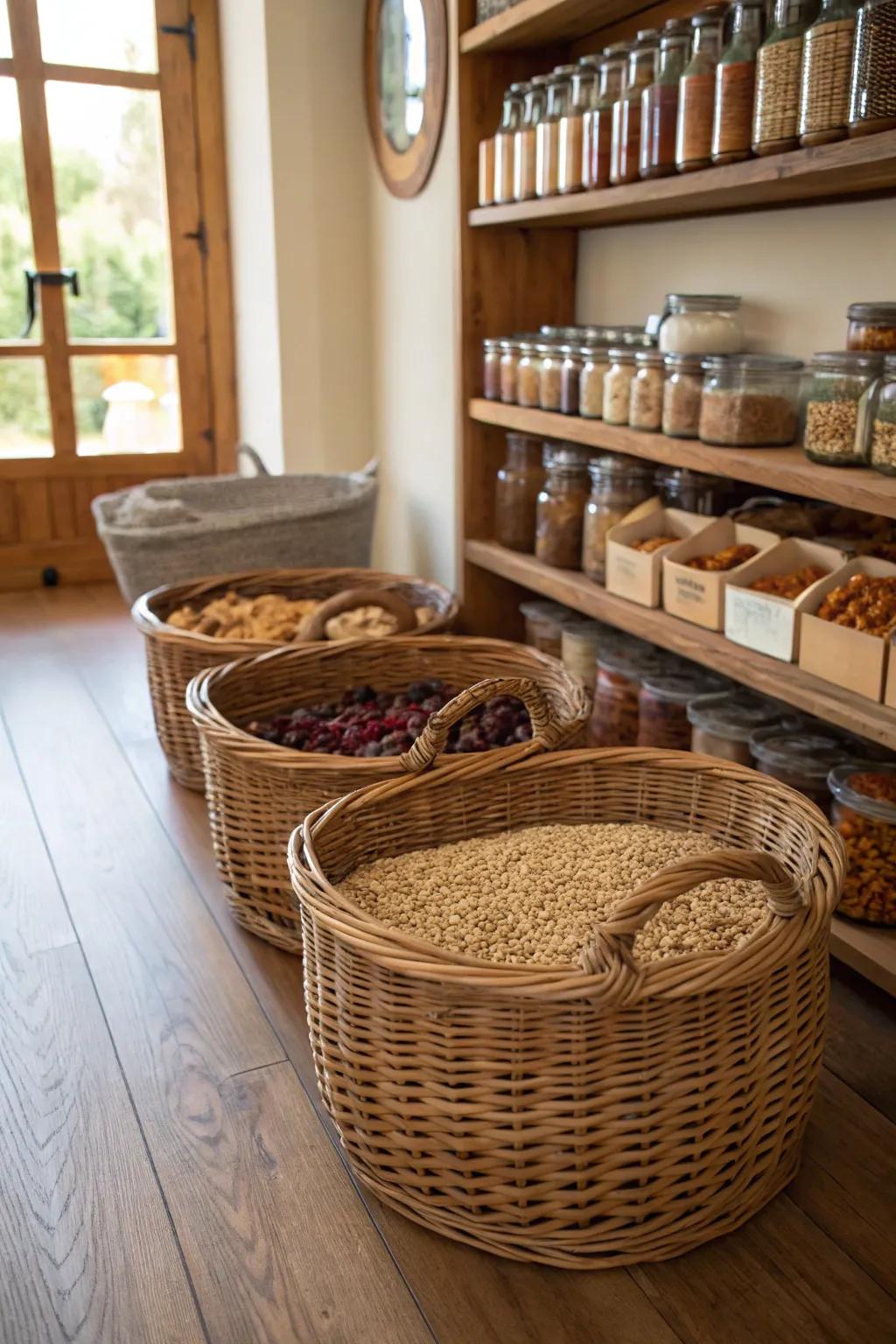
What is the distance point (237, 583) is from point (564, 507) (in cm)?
85

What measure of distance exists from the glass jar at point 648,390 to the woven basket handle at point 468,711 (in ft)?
2.01

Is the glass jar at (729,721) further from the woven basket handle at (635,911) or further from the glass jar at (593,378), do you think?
the woven basket handle at (635,911)

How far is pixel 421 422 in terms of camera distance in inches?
128

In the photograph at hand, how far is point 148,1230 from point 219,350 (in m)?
3.53

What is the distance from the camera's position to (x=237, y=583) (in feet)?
9.02

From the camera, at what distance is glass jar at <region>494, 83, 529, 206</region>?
90.6 inches

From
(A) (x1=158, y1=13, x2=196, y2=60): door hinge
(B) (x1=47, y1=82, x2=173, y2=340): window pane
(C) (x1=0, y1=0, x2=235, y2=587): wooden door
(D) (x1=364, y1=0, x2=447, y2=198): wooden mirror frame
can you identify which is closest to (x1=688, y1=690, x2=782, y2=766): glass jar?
(D) (x1=364, y1=0, x2=447, y2=198): wooden mirror frame

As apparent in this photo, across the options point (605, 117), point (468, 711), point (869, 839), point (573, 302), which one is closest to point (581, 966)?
point (468, 711)

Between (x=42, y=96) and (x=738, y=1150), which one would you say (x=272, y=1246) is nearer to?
(x=738, y=1150)

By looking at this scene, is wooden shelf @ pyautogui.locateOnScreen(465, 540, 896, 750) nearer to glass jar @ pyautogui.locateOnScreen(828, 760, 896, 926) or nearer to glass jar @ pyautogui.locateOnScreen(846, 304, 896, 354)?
glass jar @ pyautogui.locateOnScreen(828, 760, 896, 926)

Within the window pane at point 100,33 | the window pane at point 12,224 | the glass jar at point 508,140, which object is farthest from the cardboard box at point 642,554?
the window pane at point 100,33

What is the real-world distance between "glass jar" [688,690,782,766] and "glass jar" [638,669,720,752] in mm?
28

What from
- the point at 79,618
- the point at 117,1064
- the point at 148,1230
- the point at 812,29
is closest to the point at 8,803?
the point at 117,1064

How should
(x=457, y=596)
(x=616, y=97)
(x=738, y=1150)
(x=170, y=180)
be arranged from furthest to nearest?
(x=170, y=180) → (x=457, y=596) → (x=616, y=97) → (x=738, y=1150)
